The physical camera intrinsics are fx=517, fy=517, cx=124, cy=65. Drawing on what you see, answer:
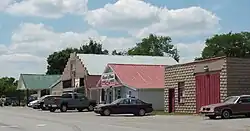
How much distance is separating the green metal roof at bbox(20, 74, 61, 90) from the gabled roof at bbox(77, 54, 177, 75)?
24.7m

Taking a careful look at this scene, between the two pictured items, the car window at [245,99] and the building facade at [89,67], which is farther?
the building facade at [89,67]

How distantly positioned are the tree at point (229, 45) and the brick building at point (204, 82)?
47.9m

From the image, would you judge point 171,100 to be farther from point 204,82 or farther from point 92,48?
point 92,48

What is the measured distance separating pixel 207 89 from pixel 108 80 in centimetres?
2019

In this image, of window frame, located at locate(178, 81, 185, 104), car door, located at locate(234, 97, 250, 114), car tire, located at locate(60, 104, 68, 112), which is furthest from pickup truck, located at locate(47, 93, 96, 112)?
car door, located at locate(234, 97, 250, 114)

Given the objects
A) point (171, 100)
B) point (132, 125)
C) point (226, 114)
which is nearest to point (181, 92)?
point (171, 100)

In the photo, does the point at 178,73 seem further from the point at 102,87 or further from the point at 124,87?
the point at 102,87

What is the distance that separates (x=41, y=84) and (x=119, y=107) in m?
56.4

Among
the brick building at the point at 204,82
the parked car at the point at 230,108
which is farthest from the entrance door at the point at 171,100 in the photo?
the parked car at the point at 230,108

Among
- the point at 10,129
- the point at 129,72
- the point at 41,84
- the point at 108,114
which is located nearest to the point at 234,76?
the point at 108,114

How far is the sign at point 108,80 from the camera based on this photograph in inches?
2156

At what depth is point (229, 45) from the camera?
90625 millimetres

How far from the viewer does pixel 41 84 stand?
94.5 m

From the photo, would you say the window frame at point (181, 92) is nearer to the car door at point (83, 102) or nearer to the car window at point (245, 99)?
the car window at point (245, 99)
